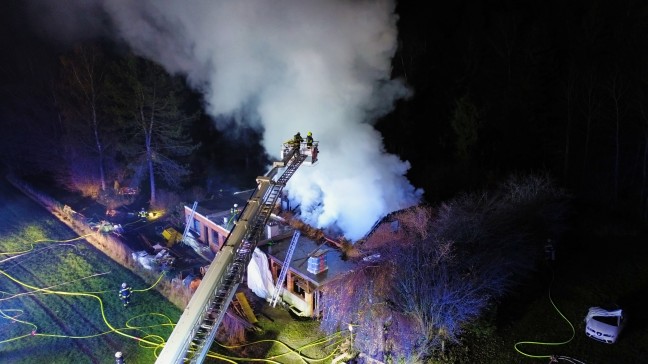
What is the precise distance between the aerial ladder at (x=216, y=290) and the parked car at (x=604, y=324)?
369 inches

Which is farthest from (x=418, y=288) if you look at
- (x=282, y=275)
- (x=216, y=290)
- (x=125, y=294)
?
Answer: (x=125, y=294)

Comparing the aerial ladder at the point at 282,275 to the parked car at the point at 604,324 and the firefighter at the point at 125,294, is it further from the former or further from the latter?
the parked car at the point at 604,324

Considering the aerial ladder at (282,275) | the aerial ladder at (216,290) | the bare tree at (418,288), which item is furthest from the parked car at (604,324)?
the aerial ladder at (216,290)

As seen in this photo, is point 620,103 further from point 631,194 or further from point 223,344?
point 223,344

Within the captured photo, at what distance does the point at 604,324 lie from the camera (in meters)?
12.0

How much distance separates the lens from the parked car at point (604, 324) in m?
11.8

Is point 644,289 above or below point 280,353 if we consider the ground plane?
above

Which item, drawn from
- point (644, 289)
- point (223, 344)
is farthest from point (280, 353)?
point (644, 289)

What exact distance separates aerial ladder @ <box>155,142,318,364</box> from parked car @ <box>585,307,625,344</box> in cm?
938

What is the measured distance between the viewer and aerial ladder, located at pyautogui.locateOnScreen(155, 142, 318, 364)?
23.8 ft

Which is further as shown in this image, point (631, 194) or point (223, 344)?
point (631, 194)

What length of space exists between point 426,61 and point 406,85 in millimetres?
3076

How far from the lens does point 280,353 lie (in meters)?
11.6

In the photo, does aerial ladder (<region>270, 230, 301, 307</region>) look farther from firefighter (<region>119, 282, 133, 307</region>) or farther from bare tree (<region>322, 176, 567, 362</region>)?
firefighter (<region>119, 282, 133, 307</region>)
